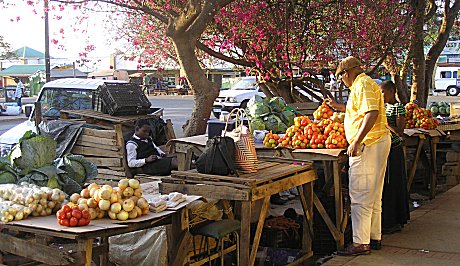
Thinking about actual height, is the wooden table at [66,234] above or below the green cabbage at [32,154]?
below

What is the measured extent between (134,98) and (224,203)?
5.08m

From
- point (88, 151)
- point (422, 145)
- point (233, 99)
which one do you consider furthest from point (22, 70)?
point (422, 145)

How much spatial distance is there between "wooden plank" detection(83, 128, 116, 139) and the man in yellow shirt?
3.92 metres

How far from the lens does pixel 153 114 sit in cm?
1077

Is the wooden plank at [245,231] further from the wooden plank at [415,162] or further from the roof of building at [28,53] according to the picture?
the roof of building at [28,53]

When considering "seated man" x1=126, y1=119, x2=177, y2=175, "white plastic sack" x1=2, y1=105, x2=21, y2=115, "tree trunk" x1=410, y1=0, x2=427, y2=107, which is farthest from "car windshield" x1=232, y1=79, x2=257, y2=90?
"seated man" x1=126, y1=119, x2=177, y2=175

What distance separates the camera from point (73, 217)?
4.25 meters

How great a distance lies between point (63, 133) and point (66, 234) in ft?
18.2

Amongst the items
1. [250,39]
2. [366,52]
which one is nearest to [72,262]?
[250,39]

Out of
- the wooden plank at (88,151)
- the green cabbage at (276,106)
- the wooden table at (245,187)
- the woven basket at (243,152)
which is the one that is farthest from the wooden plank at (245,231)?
the wooden plank at (88,151)

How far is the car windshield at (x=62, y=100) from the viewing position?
1098 centimetres

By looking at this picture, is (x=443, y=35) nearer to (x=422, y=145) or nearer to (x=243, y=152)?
(x=422, y=145)

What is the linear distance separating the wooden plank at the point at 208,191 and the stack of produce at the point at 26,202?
1039 mm

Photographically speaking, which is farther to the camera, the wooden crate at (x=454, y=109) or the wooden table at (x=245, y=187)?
the wooden crate at (x=454, y=109)
